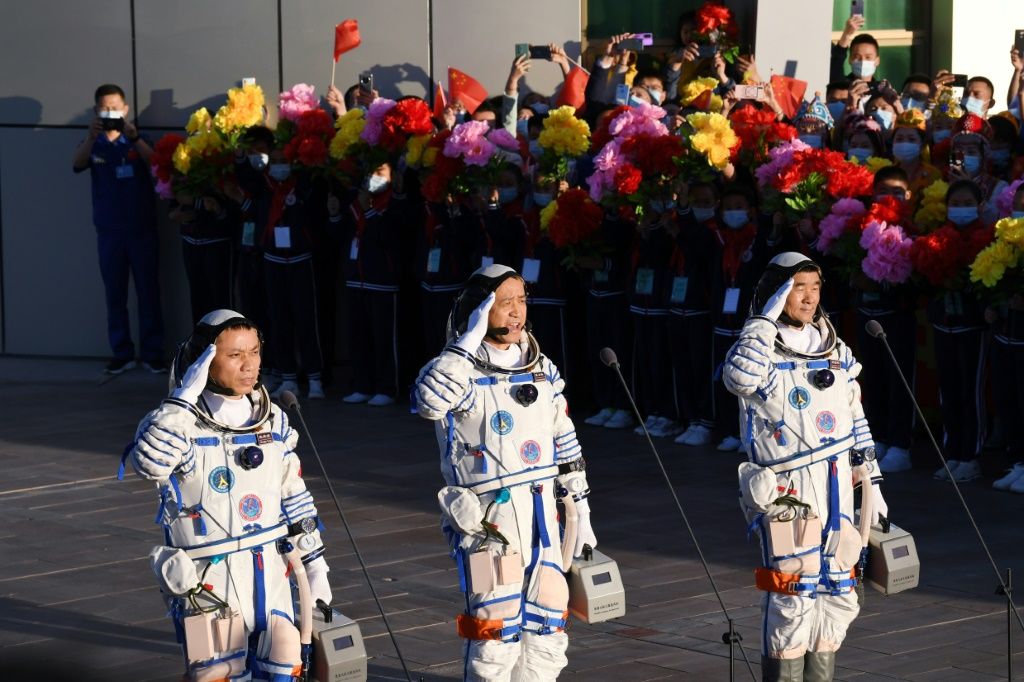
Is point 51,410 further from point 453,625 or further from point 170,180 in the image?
point 453,625

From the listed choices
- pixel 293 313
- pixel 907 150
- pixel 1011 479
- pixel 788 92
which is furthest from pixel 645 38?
pixel 1011 479

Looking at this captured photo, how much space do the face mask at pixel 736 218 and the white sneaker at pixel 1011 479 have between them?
2816 mm

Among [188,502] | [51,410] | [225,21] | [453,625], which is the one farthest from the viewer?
[225,21]

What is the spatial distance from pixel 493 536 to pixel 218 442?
49.1 inches

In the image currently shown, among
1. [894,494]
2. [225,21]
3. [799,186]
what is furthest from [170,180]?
Result: [894,494]

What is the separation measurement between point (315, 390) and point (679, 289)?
4391mm

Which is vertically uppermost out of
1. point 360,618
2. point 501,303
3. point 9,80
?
point 9,80

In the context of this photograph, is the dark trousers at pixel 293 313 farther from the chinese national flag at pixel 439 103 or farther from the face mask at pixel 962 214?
the face mask at pixel 962 214

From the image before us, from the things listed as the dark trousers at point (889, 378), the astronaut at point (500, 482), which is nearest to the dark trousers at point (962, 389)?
the dark trousers at point (889, 378)

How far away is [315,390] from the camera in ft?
56.7

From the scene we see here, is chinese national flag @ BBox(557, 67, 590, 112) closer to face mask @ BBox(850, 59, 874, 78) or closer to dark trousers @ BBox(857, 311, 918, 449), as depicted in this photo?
face mask @ BBox(850, 59, 874, 78)

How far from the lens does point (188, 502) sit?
7.09m

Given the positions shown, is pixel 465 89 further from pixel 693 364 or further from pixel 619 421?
pixel 693 364

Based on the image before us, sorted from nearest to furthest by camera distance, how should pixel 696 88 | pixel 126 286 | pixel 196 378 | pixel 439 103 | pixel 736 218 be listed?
pixel 196 378 → pixel 736 218 → pixel 696 88 → pixel 439 103 → pixel 126 286
